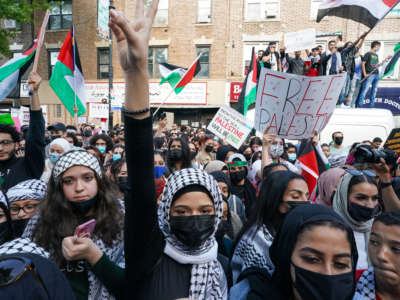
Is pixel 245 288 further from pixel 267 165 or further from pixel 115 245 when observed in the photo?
pixel 267 165

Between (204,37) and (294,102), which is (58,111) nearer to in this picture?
(204,37)

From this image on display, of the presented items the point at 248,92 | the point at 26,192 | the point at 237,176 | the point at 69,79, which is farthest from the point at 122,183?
the point at 248,92

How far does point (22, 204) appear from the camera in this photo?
201 cm

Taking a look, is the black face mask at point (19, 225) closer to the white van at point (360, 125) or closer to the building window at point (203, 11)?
the white van at point (360, 125)

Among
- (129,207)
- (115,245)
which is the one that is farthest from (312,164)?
(129,207)

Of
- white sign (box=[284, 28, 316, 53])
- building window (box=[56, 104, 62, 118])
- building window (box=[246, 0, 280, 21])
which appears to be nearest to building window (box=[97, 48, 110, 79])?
building window (box=[56, 104, 62, 118])

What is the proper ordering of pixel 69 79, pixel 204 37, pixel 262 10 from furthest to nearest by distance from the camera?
pixel 204 37
pixel 262 10
pixel 69 79

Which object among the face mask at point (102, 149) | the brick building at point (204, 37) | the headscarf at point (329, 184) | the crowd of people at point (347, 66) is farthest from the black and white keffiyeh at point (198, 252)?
the brick building at point (204, 37)

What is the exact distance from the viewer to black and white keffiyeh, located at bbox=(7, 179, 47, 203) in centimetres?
200

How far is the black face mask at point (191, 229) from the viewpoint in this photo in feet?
4.71

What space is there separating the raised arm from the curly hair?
20.9 inches

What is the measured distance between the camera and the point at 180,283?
138cm

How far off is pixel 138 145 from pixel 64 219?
965mm

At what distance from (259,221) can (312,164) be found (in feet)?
5.52
